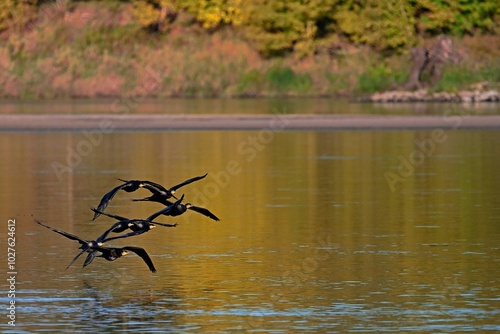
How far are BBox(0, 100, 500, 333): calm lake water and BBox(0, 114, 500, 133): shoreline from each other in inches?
368

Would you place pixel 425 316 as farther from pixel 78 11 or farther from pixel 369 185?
pixel 78 11

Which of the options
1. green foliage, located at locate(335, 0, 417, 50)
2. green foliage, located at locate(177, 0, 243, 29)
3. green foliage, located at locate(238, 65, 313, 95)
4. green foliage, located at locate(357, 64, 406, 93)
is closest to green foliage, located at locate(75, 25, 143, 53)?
green foliage, located at locate(177, 0, 243, 29)

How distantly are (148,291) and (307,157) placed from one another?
61.3ft

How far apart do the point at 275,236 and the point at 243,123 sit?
83.5ft

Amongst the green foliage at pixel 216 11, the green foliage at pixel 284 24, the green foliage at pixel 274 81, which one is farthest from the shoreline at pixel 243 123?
the green foliage at pixel 216 11

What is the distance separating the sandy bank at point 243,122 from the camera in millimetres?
43969

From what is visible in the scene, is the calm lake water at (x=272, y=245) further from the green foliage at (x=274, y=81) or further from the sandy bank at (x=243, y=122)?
the green foliage at (x=274, y=81)

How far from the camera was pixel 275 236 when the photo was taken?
19.1m

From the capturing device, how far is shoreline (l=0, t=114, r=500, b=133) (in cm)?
4391

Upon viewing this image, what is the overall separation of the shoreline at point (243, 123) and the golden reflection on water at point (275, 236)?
27.8ft

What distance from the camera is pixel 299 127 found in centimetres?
4434

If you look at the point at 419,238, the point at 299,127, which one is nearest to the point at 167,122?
the point at 299,127

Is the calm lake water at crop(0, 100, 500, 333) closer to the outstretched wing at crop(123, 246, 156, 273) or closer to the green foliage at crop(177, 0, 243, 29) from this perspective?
the outstretched wing at crop(123, 246, 156, 273)

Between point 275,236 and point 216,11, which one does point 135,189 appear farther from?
point 216,11
